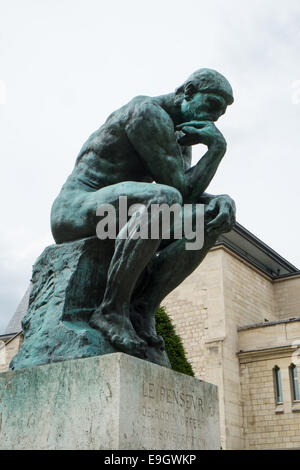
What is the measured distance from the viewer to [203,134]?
4.14 m

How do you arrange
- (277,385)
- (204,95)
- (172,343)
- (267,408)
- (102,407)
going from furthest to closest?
1. (277,385)
2. (267,408)
3. (172,343)
4. (204,95)
5. (102,407)

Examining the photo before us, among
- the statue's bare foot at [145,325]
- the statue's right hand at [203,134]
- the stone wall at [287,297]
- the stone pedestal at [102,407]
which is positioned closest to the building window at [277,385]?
the stone wall at [287,297]

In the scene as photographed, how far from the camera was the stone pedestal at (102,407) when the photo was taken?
3.22 metres

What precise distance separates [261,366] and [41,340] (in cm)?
2141

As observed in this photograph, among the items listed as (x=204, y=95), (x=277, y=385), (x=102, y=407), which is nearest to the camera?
(x=102, y=407)

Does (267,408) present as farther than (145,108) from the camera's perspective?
Yes

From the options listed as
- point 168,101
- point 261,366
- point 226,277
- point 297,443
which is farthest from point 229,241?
point 168,101

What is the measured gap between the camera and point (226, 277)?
82.7ft

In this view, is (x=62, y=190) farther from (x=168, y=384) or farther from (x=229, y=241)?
(x=229, y=241)

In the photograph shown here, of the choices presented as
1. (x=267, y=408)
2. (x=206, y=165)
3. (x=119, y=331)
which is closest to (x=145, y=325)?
(x=119, y=331)

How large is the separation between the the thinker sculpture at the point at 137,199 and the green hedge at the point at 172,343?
722 inches

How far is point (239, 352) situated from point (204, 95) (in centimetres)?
2124

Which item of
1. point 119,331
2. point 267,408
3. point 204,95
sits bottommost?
point 119,331

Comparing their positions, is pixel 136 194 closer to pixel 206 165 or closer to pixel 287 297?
pixel 206 165
